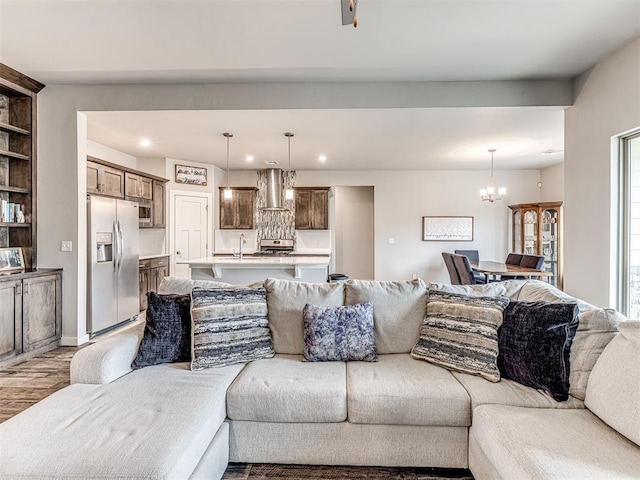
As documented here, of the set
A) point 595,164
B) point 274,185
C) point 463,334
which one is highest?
point 274,185

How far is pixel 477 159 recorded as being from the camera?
6266 mm

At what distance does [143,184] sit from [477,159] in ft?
18.2

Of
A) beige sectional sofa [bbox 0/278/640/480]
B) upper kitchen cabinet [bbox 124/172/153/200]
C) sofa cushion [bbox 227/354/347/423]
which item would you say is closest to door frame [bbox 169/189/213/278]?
upper kitchen cabinet [bbox 124/172/153/200]

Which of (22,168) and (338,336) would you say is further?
(22,168)

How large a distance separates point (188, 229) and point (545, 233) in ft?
21.3

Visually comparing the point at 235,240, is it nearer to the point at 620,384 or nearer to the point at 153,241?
the point at 153,241

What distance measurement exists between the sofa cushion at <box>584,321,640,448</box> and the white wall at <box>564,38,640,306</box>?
1.93 m

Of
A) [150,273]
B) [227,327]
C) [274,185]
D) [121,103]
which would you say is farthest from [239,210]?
[227,327]

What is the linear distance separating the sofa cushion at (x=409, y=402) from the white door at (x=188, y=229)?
516 cm

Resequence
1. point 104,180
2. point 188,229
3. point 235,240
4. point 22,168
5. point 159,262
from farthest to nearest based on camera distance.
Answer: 1. point 235,240
2. point 188,229
3. point 159,262
4. point 104,180
5. point 22,168

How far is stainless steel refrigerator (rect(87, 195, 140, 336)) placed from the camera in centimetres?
395

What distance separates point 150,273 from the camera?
542 centimetres

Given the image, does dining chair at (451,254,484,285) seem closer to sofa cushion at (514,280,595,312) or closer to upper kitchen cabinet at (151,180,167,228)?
sofa cushion at (514,280,595,312)

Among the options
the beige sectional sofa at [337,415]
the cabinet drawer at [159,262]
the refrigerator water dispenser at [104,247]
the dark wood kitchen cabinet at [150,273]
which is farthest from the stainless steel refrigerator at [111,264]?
the beige sectional sofa at [337,415]
